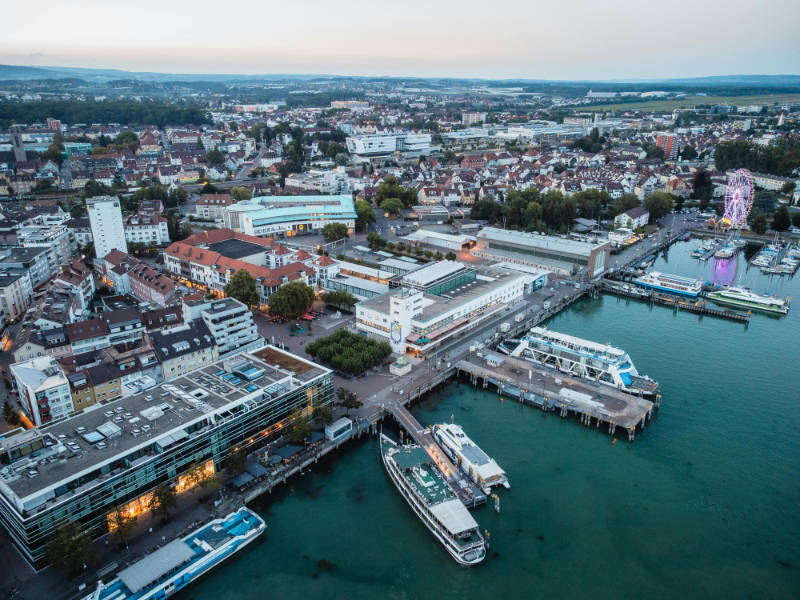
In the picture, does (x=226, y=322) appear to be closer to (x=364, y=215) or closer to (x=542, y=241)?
(x=542, y=241)

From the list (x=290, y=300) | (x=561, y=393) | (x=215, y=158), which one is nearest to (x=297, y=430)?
(x=290, y=300)

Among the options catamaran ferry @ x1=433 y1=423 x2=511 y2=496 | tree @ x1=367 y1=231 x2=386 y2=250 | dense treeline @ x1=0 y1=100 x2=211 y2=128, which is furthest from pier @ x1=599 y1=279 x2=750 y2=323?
dense treeline @ x1=0 y1=100 x2=211 y2=128

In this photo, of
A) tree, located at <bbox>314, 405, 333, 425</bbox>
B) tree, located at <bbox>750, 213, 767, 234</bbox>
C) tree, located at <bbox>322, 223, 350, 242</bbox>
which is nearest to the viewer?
tree, located at <bbox>314, 405, 333, 425</bbox>

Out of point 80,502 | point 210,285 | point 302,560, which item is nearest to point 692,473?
point 302,560

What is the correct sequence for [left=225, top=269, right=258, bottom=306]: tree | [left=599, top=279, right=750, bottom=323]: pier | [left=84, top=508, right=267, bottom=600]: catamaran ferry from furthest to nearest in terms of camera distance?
1. [left=599, top=279, right=750, bottom=323]: pier
2. [left=225, top=269, right=258, bottom=306]: tree
3. [left=84, top=508, right=267, bottom=600]: catamaran ferry

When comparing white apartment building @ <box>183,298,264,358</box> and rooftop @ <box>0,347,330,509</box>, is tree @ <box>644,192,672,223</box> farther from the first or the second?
rooftop @ <box>0,347,330,509</box>

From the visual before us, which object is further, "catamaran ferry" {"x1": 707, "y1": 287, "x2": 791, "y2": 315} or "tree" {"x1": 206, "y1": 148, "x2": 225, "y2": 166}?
"tree" {"x1": 206, "y1": 148, "x2": 225, "y2": 166}
